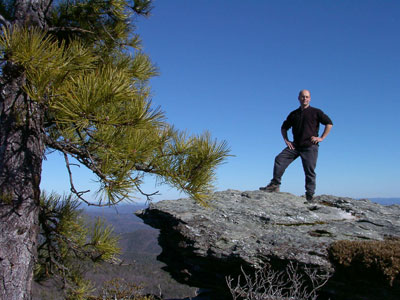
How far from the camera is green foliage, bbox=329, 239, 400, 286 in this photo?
14.9 feet

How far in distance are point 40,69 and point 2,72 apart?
1.27 meters

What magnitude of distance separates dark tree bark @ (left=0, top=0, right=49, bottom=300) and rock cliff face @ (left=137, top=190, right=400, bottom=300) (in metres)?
2.63

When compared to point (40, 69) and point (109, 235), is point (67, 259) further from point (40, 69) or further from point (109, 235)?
point (40, 69)

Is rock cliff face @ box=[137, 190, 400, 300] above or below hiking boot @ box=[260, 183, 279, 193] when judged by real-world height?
below

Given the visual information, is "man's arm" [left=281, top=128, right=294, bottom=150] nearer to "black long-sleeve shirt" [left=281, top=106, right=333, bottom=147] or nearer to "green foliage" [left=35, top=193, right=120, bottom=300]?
"black long-sleeve shirt" [left=281, top=106, right=333, bottom=147]

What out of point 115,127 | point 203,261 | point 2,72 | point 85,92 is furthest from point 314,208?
point 2,72

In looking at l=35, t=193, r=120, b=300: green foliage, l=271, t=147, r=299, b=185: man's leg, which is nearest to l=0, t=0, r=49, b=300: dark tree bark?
l=35, t=193, r=120, b=300: green foliage

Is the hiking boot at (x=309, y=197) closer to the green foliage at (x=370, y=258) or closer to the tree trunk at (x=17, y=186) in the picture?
the green foliage at (x=370, y=258)

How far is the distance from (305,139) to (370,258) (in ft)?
9.84

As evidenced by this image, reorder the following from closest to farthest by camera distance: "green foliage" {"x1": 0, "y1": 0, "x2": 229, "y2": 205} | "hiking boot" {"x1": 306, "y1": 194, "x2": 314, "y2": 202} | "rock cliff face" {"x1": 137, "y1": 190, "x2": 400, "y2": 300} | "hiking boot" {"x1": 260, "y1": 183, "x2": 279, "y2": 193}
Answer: "green foliage" {"x1": 0, "y1": 0, "x2": 229, "y2": 205} < "rock cliff face" {"x1": 137, "y1": 190, "x2": 400, "y2": 300} < "hiking boot" {"x1": 306, "y1": 194, "x2": 314, "y2": 202} < "hiking boot" {"x1": 260, "y1": 183, "x2": 279, "y2": 193}

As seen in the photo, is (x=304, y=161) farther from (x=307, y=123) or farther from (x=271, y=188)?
(x=271, y=188)

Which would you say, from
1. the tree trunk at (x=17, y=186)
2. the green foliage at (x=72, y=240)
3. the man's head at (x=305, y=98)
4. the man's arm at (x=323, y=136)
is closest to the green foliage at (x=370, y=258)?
the man's arm at (x=323, y=136)

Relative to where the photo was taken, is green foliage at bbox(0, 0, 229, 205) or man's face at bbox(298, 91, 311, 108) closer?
green foliage at bbox(0, 0, 229, 205)

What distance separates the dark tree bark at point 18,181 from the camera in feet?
13.7
